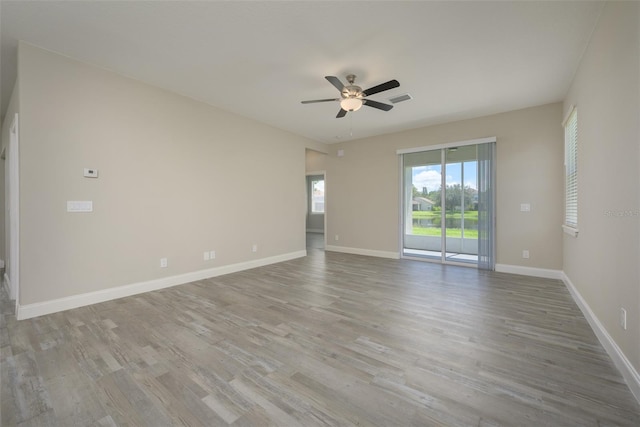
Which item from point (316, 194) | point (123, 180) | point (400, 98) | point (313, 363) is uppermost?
point (400, 98)

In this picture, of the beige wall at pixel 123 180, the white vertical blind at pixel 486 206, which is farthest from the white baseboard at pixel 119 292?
the white vertical blind at pixel 486 206

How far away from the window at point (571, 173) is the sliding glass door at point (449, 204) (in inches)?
42.0

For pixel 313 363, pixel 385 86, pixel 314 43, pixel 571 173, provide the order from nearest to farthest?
pixel 313 363 < pixel 314 43 < pixel 385 86 < pixel 571 173

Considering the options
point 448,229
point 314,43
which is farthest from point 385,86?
point 448,229

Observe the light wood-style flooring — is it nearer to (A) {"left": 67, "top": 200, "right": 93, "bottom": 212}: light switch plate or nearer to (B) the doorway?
(A) {"left": 67, "top": 200, "right": 93, "bottom": 212}: light switch plate

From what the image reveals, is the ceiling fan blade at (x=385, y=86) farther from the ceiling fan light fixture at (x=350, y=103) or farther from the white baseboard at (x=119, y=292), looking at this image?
the white baseboard at (x=119, y=292)

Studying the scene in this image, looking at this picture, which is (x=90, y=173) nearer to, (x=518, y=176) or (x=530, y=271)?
(x=518, y=176)

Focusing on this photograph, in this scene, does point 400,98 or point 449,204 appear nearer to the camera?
point 400,98

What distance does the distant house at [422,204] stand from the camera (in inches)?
234

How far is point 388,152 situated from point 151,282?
17.6 ft

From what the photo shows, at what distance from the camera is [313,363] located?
205cm

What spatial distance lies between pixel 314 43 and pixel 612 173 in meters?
2.91

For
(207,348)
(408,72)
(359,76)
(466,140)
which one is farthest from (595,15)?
(207,348)

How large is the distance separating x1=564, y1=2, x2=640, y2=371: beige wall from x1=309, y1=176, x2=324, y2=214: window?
9.23 m
